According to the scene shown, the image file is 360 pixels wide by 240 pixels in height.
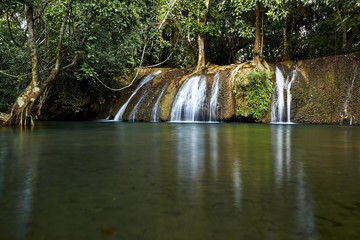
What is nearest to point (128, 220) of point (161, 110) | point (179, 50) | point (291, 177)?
point (291, 177)

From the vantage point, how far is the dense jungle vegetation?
841 centimetres

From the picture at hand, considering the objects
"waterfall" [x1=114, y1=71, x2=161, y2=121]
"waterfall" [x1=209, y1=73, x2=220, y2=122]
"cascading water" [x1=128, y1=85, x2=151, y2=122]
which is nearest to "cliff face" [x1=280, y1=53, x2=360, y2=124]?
"waterfall" [x1=209, y1=73, x2=220, y2=122]

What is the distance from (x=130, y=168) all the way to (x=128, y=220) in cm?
136

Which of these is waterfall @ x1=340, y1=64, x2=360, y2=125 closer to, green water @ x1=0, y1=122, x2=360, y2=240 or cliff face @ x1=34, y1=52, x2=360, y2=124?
cliff face @ x1=34, y1=52, x2=360, y2=124

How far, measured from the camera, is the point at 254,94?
12398mm

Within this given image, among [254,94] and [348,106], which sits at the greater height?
[254,94]

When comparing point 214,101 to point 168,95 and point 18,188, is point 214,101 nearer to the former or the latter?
point 168,95

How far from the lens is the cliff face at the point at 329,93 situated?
36.2ft

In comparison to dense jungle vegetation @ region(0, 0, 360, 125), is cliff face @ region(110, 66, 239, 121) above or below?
below

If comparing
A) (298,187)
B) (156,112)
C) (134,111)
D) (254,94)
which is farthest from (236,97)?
(298,187)

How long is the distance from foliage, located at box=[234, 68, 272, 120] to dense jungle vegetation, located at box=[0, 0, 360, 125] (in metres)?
1.63

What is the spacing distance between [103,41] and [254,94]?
7.04 metres

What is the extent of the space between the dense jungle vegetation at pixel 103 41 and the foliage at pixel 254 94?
1.63 metres

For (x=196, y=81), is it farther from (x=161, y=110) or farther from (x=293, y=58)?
(x=293, y=58)
